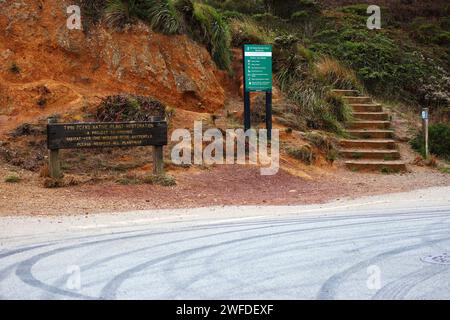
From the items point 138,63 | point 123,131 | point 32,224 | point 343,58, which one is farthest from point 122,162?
point 343,58

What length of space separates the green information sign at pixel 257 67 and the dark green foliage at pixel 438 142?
5.71 m

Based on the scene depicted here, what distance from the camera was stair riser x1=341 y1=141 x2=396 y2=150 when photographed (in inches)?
824

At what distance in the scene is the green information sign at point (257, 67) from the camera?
62.0ft

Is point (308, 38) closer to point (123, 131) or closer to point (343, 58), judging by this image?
→ point (343, 58)

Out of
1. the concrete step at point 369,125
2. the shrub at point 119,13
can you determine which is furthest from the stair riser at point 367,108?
the shrub at point 119,13

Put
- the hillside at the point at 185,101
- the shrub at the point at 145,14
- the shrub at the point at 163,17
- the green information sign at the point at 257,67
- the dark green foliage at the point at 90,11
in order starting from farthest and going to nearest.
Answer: the shrub at the point at 163,17 → the shrub at the point at 145,14 → the dark green foliage at the point at 90,11 → the green information sign at the point at 257,67 → the hillside at the point at 185,101

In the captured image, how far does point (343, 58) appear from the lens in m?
27.2

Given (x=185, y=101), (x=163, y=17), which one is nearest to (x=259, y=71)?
(x=185, y=101)

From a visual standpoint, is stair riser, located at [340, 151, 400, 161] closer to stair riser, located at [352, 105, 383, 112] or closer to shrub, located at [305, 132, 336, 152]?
shrub, located at [305, 132, 336, 152]

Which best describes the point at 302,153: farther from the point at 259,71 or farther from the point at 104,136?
the point at 104,136

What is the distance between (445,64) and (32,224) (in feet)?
72.8

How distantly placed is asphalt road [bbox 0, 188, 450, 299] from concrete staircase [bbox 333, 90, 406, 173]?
7.19m

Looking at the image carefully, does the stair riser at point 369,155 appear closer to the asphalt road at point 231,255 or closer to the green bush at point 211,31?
the green bush at point 211,31

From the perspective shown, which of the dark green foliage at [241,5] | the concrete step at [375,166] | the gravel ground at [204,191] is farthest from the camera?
the dark green foliage at [241,5]
